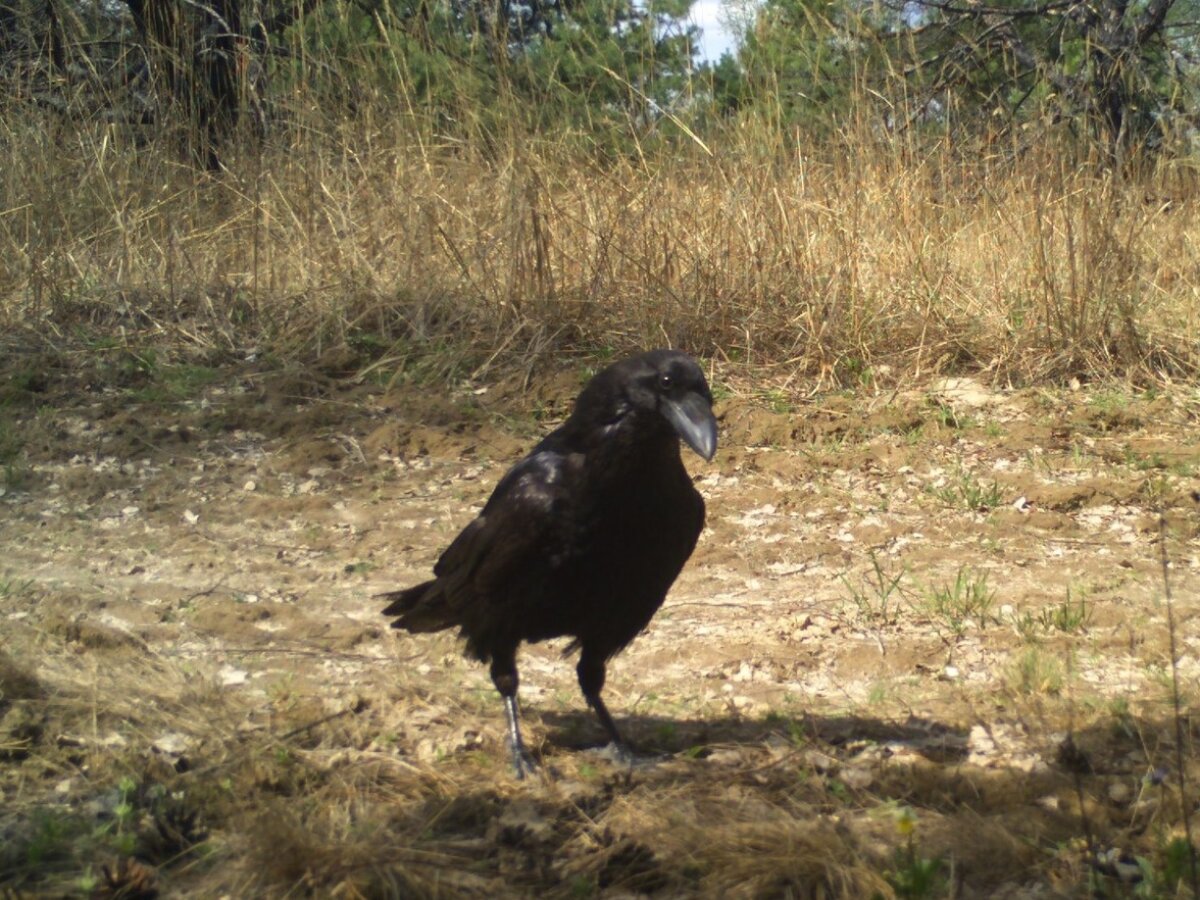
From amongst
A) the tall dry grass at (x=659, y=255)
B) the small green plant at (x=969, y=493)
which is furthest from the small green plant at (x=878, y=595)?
the tall dry grass at (x=659, y=255)

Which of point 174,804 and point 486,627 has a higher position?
point 486,627

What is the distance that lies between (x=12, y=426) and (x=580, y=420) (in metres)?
3.16

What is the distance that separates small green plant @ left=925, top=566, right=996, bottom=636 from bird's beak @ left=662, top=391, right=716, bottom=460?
130 centimetres

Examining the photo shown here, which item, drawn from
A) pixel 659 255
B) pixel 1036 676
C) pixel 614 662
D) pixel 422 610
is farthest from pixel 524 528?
pixel 659 255

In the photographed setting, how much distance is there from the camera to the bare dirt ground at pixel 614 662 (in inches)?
81.7

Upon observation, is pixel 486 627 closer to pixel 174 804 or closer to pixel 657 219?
pixel 174 804

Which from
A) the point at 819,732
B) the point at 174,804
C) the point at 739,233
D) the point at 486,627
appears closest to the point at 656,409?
the point at 486,627

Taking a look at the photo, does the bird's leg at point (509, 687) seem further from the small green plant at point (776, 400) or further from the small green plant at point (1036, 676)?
the small green plant at point (776, 400)

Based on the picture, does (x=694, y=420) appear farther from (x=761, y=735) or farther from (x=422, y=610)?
(x=422, y=610)

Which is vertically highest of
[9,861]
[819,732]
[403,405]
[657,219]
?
[657,219]

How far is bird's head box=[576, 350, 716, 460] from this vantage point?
7.89 feet

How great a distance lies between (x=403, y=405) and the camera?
5051mm

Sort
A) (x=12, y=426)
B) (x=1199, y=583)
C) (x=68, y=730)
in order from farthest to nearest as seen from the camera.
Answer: (x=12, y=426)
(x=1199, y=583)
(x=68, y=730)

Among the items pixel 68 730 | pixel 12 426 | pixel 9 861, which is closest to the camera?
pixel 9 861
